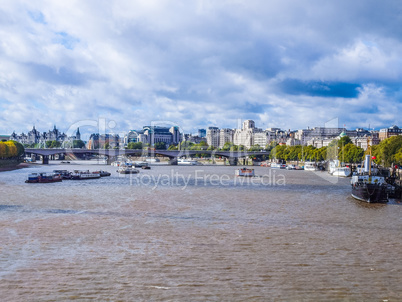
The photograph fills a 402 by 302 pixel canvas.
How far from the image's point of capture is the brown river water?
12461mm

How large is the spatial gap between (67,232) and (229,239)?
26.1ft

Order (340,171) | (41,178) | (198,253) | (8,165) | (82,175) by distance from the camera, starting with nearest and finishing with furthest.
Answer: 1. (198,253)
2. (41,178)
3. (82,175)
4. (340,171)
5. (8,165)

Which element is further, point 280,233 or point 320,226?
point 320,226

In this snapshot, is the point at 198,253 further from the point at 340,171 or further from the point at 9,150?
the point at 9,150

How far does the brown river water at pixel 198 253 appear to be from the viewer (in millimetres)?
12461

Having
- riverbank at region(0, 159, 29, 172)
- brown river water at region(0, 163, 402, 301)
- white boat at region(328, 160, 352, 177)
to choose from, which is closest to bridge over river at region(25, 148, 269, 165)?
riverbank at region(0, 159, 29, 172)

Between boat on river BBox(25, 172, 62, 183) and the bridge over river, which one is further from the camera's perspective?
the bridge over river

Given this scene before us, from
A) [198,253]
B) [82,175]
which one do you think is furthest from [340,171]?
[198,253]

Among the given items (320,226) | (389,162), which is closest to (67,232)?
(320,226)

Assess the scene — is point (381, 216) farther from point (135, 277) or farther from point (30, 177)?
point (30, 177)

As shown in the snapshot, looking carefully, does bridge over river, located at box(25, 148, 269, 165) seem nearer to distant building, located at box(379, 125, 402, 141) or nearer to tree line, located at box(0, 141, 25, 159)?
tree line, located at box(0, 141, 25, 159)

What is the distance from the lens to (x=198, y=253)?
16.5 m

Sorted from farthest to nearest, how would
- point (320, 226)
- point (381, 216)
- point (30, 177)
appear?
point (30, 177) → point (381, 216) → point (320, 226)

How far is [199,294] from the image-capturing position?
476 inches
